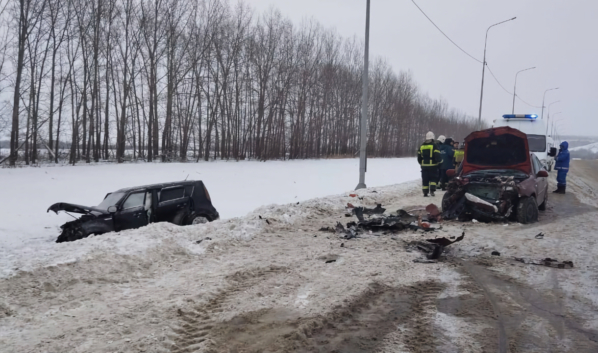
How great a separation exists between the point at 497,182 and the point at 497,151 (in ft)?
5.40

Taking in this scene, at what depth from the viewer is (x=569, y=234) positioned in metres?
8.02

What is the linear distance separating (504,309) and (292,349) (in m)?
2.35

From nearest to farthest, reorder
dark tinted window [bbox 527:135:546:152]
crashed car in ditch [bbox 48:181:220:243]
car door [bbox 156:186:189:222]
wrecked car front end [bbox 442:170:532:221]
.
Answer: crashed car in ditch [bbox 48:181:220:243] < car door [bbox 156:186:189:222] < wrecked car front end [bbox 442:170:532:221] < dark tinted window [bbox 527:135:546:152]

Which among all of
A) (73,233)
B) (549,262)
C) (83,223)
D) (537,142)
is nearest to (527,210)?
(549,262)

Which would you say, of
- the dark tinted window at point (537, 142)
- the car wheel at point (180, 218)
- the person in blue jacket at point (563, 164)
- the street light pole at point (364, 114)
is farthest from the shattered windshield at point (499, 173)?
the dark tinted window at point (537, 142)

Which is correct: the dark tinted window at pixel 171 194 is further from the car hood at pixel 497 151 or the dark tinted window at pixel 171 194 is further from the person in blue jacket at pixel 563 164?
the person in blue jacket at pixel 563 164

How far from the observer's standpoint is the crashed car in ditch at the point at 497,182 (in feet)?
29.9

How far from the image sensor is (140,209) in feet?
27.5

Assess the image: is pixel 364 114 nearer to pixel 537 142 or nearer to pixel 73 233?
pixel 537 142

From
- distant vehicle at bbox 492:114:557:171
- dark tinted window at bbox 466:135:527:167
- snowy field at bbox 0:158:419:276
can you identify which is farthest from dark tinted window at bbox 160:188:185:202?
distant vehicle at bbox 492:114:557:171

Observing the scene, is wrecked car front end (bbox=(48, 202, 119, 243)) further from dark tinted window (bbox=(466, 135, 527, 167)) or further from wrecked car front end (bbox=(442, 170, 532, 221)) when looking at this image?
dark tinted window (bbox=(466, 135, 527, 167))

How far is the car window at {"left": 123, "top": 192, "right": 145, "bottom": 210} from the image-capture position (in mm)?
8336

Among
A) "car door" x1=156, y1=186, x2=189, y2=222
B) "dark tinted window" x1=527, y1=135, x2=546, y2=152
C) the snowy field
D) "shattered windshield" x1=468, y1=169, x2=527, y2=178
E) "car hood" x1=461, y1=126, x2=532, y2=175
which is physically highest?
"dark tinted window" x1=527, y1=135, x2=546, y2=152

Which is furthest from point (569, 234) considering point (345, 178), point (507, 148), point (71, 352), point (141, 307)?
point (345, 178)
